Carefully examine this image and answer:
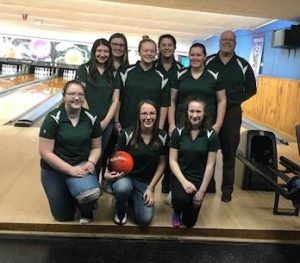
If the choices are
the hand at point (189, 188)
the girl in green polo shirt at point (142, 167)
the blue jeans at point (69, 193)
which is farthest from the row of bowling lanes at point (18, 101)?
the hand at point (189, 188)

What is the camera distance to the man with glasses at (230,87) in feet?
9.18

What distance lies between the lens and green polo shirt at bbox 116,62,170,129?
2650 millimetres

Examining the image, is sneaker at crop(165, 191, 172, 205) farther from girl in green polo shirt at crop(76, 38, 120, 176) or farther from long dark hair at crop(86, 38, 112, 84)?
long dark hair at crop(86, 38, 112, 84)

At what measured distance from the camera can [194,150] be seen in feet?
8.04

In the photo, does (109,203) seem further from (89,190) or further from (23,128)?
(23,128)

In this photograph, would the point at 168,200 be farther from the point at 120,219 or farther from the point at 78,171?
the point at 78,171

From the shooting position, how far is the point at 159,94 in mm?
2707

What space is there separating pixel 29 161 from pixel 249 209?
1.97m

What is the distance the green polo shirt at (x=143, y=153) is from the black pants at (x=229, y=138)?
570 mm

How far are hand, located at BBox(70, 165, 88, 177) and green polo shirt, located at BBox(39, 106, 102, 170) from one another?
0.20 ft

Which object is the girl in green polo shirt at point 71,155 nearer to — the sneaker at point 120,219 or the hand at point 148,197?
the sneaker at point 120,219

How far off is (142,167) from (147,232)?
1.26 ft

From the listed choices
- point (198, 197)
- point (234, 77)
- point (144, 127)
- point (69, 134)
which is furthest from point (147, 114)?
point (234, 77)

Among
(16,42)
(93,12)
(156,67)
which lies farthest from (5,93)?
(16,42)
